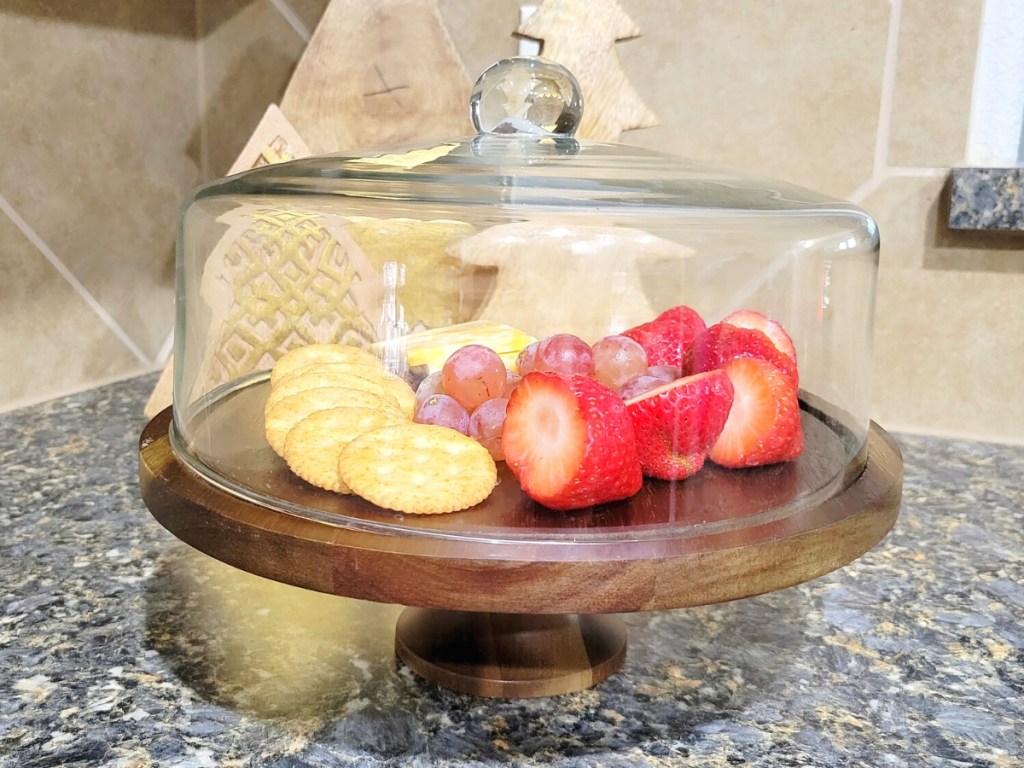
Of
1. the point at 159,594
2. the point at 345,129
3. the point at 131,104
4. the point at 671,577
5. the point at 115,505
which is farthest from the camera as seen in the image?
the point at 131,104

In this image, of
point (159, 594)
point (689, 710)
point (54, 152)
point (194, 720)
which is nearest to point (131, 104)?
point (54, 152)

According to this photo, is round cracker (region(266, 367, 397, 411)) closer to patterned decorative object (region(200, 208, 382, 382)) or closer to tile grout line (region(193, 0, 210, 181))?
patterned decorative object (region(200, 208, 382, 382))

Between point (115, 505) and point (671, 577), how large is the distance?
2.19 feet

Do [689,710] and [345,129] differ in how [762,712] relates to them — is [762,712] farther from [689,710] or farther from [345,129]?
[345,129]

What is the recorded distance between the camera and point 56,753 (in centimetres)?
54

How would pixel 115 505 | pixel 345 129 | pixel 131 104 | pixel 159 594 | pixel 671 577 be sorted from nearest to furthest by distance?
pixel 671 577, pixel 159 594, pixel 115 505, pixel 345 129, pixel 131 104

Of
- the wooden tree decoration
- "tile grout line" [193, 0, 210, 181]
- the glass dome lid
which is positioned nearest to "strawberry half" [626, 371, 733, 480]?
the glass dome lid

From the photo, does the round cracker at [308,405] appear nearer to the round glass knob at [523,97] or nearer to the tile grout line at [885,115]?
the round glass knob at [523,97]

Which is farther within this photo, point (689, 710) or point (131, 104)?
point (131, 104)

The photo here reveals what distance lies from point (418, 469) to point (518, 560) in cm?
9

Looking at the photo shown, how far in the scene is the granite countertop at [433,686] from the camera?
56 centimetres

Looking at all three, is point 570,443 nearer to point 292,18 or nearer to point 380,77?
point 380,77

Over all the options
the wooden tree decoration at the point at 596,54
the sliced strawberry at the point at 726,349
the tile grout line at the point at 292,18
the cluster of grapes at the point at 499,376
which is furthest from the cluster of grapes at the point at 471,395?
the tile grout line at the point at 292,18

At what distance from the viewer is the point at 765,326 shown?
2.14 feet
